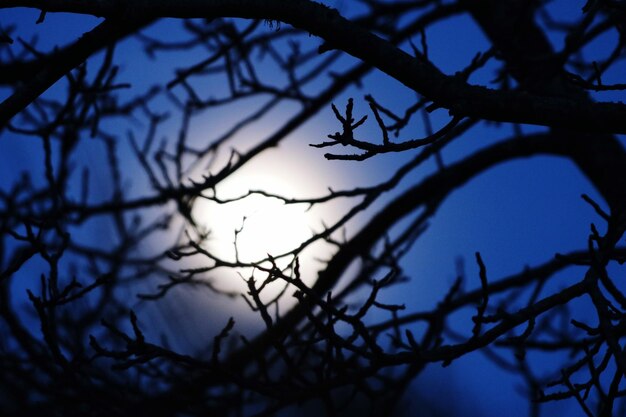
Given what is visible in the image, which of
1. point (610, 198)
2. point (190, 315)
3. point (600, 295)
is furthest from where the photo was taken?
point (190, 315)

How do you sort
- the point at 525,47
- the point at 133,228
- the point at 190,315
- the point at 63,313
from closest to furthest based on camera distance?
the point at 525,47
the point at 63,313
the point at 190,315
the point at 133,228

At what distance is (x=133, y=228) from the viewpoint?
6.52m

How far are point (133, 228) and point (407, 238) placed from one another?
295cm

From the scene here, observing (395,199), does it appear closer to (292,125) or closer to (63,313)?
(292,125)

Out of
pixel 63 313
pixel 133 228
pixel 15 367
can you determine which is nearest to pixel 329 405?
pixel 15 367

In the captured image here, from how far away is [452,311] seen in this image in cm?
467

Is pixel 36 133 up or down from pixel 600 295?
up

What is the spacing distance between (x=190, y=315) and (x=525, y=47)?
11.2 ft

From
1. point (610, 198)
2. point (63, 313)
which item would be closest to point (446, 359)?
point (610, 198)

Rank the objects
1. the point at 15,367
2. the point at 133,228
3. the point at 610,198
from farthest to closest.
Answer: the point at 133,228, the point at 610,198, the point at 15,367

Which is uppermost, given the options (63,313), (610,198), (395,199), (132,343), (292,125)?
(292,125)

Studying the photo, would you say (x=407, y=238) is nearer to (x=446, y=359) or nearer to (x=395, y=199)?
(x=395, y=199)

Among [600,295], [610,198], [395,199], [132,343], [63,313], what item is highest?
[395,199]

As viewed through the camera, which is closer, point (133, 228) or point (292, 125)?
point (292, 125)
